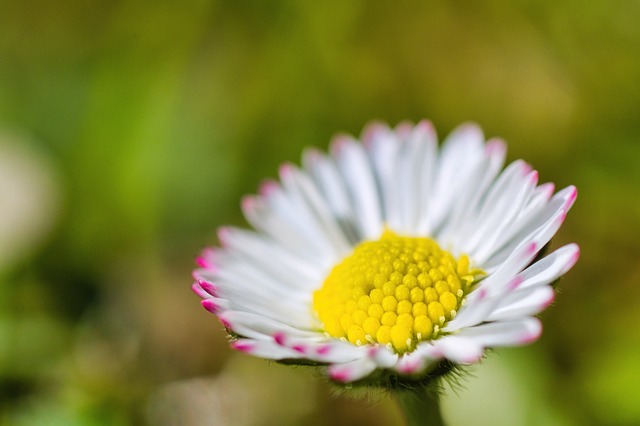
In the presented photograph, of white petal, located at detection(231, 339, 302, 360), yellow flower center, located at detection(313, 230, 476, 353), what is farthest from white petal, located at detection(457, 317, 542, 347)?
white petal, located at detection(231, 339, 302, 360)

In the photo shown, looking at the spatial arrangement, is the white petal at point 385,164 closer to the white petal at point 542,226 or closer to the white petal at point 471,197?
the white petal at point 471,197

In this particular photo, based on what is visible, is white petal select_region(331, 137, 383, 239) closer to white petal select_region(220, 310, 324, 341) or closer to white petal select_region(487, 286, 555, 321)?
white petal select_region(220, 310, 324, 341)

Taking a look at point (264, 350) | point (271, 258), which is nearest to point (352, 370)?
point (264, 350)

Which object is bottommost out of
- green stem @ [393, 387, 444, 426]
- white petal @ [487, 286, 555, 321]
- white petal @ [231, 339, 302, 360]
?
green stem @ [393, 387, 444, 426]

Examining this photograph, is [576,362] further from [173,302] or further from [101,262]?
[101,262]

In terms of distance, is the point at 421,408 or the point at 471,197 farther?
the point at 471,197

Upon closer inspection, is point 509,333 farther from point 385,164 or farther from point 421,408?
point 385,164

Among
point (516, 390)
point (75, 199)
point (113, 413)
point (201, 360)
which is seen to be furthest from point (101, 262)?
point (516, 390)
